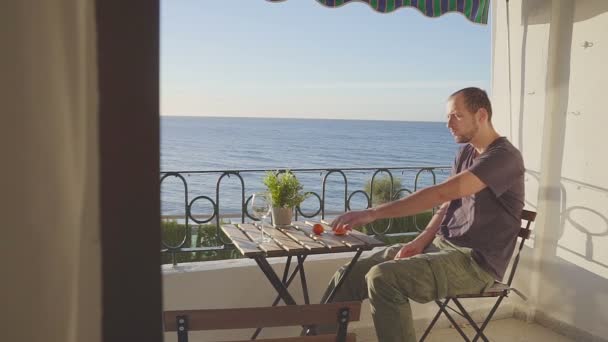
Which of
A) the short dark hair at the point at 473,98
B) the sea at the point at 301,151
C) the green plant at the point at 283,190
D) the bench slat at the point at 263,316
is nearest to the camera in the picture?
the bench slat at the point at 263,316

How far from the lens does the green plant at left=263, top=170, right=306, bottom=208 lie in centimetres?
309

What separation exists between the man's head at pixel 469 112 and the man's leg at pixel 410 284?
2.19 ft

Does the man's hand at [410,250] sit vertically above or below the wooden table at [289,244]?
below

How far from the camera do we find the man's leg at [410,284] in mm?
2623

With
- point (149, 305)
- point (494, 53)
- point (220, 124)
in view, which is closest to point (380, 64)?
point (220, 124)

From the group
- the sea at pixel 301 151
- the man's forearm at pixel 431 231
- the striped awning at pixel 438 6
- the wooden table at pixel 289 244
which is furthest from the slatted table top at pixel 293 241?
the sea at pixel 301 151

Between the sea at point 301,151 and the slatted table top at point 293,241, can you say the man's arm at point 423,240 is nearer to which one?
the slatted table top at point 293,241

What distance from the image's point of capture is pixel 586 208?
354 cm

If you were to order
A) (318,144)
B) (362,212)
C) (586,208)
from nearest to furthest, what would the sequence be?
1. (362,212)
2. (586,208)
3. (318,144)

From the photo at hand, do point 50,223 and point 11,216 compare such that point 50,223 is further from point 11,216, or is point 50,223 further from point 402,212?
point 402,212

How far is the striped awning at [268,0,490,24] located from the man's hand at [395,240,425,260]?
1475mm

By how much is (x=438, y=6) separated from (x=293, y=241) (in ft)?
6.49

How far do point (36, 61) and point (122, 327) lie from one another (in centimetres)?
44

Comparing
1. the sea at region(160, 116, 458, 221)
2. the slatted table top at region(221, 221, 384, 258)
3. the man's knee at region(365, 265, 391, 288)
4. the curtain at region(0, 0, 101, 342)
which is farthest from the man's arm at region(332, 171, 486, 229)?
the sea at region(160, 116, 458, 221)
